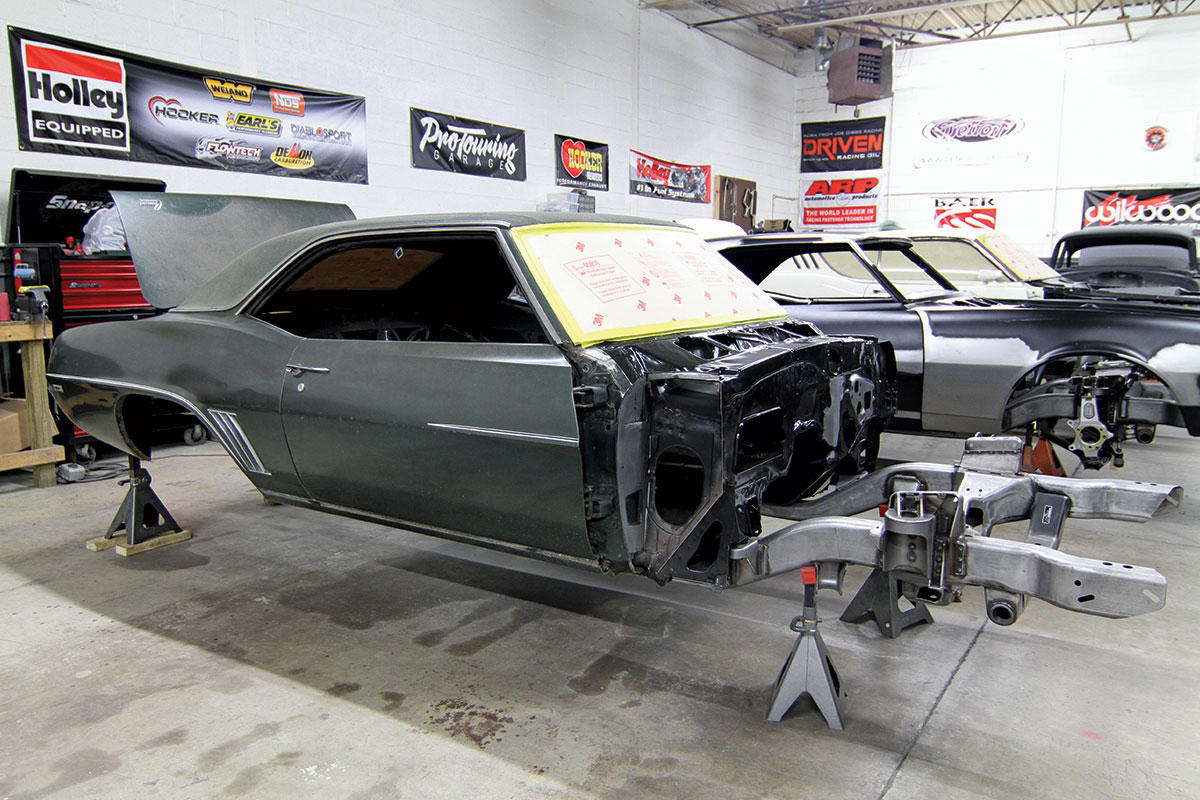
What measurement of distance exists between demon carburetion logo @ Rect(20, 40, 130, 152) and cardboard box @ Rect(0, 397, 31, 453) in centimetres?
193

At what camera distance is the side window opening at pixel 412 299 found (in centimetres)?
361

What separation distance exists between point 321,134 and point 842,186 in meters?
11.8

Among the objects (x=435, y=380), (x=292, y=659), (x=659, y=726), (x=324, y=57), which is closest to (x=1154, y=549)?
(x=659, y=726)

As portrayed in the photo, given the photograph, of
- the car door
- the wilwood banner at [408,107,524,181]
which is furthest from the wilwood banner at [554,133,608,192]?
the car door

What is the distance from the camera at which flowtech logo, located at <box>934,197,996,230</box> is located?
14.9 metres

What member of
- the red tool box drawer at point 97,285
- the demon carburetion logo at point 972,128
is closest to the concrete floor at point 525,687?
the red tool box drawer at point 97,285

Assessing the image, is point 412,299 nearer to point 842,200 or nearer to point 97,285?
point 97,285

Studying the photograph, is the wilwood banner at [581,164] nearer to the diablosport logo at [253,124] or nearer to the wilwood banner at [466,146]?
the wilwood banner at [466,146]

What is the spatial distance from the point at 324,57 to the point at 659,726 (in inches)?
273

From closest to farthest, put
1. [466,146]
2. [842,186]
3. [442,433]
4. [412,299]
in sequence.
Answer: [442,433]
[412,299]
[466,146]
[842,186]

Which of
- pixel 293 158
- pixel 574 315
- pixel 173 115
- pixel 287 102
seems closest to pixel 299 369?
pixel 574 315

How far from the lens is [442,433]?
2.49 m

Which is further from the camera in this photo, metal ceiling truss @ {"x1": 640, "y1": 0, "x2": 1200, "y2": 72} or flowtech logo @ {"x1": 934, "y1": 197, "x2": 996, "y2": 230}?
flowtech logo @ {"x1": 934, "y1": 197, "x2": 996, "y2": 230}

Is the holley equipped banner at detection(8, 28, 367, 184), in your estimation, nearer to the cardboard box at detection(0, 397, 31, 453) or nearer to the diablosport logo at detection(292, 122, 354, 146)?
the diablosport logo at detection(292, 122, 354, 146)
